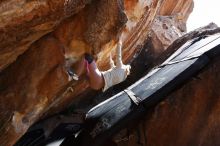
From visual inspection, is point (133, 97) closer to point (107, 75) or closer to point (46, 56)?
point (107, 75)

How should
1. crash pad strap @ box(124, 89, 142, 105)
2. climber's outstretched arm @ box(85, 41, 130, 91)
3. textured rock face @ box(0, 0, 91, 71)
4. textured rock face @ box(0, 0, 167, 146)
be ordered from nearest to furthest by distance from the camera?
textured rock face @ box(0, 0, 91, 71) < textured rock face @ box(0, 0, 167, 146) < crash pad strap @ box(124, 89, 142, 105) < climber's outstretched arm @ box(85, 41, 130, 91)

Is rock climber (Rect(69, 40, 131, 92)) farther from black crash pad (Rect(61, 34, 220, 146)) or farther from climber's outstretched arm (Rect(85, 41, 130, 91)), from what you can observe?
black crash pad (Rect(61, 34, 220, 146))

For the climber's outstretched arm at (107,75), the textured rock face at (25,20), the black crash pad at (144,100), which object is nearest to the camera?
the textured rock face at (25,20)

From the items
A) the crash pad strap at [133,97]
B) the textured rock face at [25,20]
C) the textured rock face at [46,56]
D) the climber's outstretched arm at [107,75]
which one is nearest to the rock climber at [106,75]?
the climber's outstretched arm at [107,75]

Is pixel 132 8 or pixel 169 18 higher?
pixel 132 8

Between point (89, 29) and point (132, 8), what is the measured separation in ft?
7.82

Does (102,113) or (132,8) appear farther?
(132,8)

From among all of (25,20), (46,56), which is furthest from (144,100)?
(25,20)

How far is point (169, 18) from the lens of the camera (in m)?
12.9

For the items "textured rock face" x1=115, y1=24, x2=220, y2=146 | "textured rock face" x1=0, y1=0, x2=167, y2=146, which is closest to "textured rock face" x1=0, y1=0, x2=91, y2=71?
"textured rock face" x1=0, y1=0, x2=167, y2=146

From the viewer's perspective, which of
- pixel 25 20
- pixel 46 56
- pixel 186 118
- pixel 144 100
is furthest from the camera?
pixel 186 118

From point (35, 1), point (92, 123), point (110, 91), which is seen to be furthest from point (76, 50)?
point (110, 91)

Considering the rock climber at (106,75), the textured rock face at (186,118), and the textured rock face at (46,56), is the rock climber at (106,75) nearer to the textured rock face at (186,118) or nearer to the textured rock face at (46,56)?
the textured rock face at (46,56)

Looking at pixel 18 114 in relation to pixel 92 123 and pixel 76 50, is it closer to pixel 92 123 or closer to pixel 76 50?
pixel 76 50
